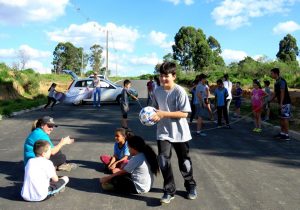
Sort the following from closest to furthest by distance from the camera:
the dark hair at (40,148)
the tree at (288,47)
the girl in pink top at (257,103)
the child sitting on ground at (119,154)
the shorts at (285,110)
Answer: the dark hair at (40,148) < the child sitting on ground at (119,154) < the shorts at (285,110) < the girl in pink top at (257,103) < the tree at (288,47)

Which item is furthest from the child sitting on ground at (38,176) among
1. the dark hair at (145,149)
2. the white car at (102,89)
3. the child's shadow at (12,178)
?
the white car at (102,89)

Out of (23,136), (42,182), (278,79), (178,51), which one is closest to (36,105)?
(23,136)

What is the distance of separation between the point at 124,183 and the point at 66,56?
82417mm

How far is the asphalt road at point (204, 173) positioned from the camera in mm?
5391

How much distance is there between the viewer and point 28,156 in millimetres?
6297

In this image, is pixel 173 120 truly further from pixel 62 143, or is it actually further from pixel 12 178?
pixel 12 178

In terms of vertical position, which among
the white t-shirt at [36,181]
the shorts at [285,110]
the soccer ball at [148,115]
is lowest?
the white t-shirt at [36,181]

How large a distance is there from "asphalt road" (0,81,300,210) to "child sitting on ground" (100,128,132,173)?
0.25 meters

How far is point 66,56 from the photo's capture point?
85.4 m

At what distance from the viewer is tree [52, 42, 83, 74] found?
8475 centimetres

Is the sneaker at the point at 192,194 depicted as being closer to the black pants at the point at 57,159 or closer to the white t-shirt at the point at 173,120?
the white t-shirt at the point at 173,120

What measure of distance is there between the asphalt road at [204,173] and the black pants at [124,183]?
0.12 meters

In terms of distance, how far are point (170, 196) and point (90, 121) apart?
31.9ft

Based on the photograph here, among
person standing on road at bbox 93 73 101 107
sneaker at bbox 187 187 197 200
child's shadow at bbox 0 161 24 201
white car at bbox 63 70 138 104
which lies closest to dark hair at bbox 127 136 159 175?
sneaker at bbox 187 187 197 200
